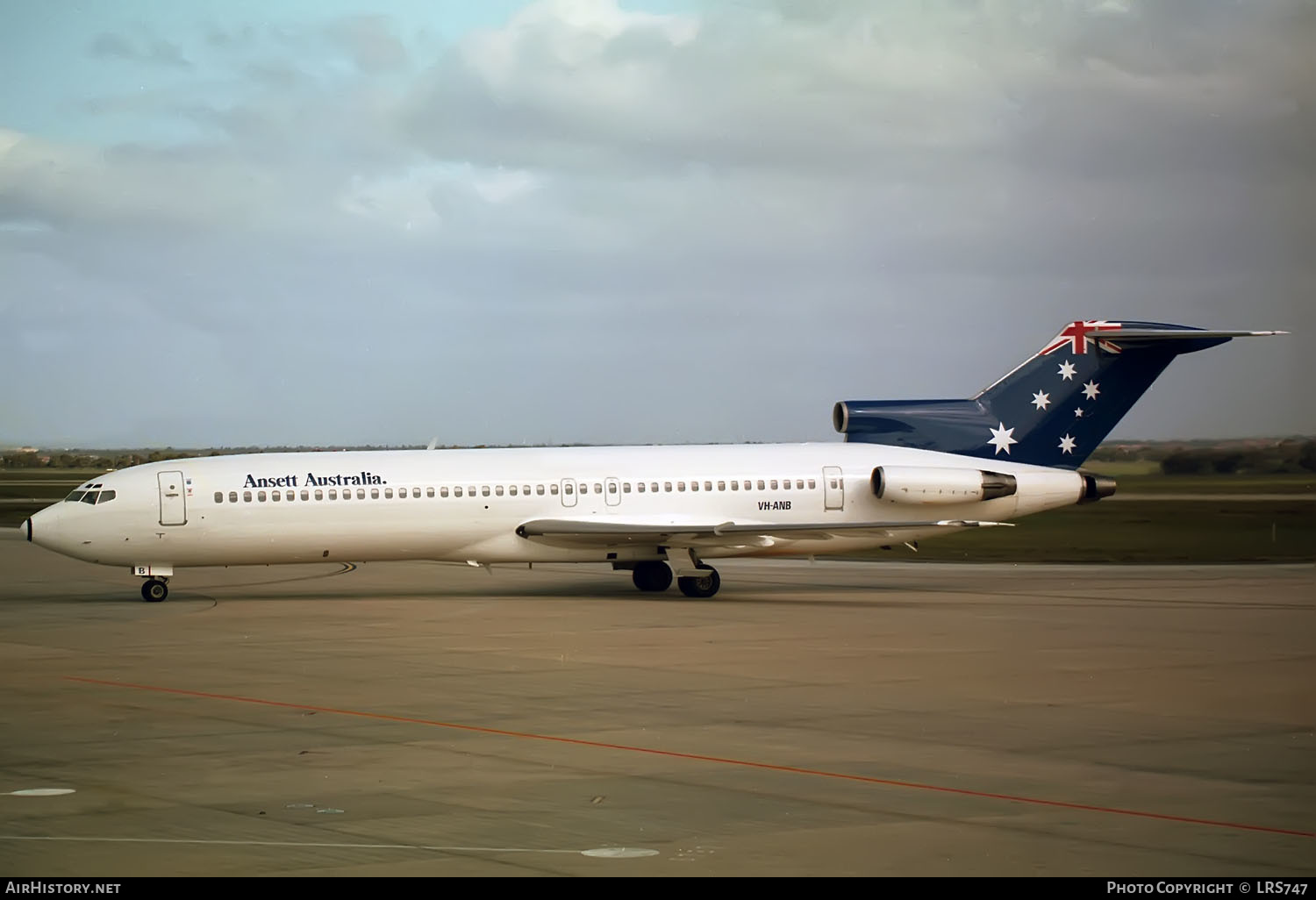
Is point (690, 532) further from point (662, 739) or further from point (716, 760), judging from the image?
point (716, 760)

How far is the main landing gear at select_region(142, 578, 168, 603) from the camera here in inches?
1137

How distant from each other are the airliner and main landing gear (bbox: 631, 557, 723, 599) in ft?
0.12

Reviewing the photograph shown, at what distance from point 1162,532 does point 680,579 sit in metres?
24.6

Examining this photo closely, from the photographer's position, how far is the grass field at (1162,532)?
133 ft

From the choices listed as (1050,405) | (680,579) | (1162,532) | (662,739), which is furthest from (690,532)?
(1162,532)

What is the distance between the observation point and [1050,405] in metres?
32.9

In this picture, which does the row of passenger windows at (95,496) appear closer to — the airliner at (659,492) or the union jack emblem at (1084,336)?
the airliner at (659,492)

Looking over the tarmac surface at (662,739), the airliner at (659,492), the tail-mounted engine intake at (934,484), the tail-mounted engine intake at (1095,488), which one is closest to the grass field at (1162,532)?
the tail-mounted engine intake at (1095,488)

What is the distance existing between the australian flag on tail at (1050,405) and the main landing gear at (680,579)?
5.42 m

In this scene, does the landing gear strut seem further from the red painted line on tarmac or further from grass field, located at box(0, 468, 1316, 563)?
the red painted line on tarmac

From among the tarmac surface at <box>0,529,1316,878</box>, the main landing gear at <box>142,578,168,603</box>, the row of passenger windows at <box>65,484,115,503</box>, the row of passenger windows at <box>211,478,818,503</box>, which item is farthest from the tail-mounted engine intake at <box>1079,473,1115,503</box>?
the row of passenger windows at <box>65,484,115,503</box>

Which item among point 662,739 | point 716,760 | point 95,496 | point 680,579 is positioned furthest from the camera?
point 680,579

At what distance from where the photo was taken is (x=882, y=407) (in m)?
33.2

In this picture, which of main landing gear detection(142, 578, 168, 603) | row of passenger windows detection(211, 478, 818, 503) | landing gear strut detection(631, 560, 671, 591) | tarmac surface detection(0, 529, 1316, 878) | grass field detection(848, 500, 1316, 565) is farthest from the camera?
grass field detection(848, 500, 1316, 565)
